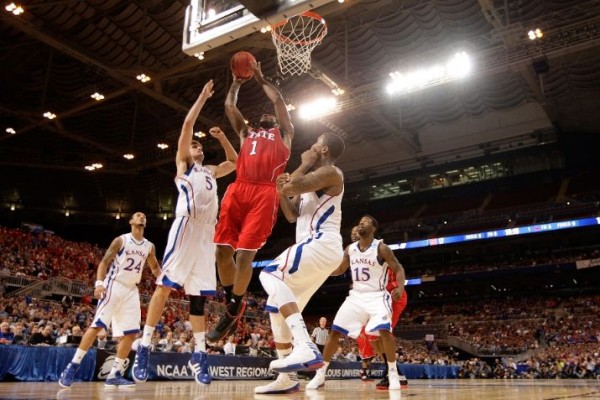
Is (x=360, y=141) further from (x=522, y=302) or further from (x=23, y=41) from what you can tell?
(x=23, y=41)

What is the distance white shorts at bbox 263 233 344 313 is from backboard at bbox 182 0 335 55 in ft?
8.05

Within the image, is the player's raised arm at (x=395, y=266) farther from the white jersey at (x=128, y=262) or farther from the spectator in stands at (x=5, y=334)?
the spectator in stands at (x=5, y=334)

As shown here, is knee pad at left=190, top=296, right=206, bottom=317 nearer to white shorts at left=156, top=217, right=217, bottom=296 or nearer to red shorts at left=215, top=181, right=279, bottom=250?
white shorts at left=156, top=217, right=217, bottom=296

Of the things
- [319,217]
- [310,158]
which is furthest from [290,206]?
[310,158]

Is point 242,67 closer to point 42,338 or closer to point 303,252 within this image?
point 303,252

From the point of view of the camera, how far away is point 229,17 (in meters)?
6.10

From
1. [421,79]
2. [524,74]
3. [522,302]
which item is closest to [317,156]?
[421,79]

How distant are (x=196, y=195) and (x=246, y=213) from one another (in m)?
0.81

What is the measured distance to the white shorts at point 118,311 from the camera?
249 inches

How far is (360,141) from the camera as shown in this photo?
96.4 ft

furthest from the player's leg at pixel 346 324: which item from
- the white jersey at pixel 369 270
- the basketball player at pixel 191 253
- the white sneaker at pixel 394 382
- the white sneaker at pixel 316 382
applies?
the basketball player at pixel 191 253

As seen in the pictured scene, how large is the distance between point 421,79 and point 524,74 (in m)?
4.49

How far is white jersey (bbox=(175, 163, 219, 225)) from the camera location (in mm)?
5305

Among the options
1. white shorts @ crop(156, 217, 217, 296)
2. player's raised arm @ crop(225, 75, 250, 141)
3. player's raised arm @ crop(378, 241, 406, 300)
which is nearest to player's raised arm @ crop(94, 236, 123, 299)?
white shorts @ crop(156, 217, 217, 296)
